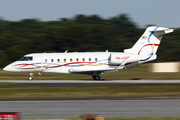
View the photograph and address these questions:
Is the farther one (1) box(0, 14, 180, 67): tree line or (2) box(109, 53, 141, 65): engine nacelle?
(1) box(0, 14, 180, 67): tree line

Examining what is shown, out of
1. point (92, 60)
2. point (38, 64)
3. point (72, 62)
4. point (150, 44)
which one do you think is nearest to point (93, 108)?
point (92, 60)

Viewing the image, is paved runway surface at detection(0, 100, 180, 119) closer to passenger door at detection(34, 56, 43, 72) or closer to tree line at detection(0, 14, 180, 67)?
passenger door at detection(34, 56, 43, 72)

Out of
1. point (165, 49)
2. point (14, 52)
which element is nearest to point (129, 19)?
point (165, 49)

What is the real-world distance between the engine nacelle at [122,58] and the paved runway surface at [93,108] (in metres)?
14.6

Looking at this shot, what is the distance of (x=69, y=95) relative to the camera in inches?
777

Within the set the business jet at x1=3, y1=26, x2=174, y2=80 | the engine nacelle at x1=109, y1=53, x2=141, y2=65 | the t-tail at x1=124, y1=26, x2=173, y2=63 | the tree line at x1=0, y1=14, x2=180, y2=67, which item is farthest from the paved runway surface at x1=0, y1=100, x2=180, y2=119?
the tree line at x1=0, y1=14, x2=180, y2=67

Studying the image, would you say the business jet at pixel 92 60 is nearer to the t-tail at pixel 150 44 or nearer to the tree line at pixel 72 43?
the t-tail at pixel 150 44

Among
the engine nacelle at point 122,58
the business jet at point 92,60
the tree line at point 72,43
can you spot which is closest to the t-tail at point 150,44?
the business jet at point 92,60

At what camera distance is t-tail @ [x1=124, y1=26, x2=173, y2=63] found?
106ft

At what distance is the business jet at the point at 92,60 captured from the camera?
1241 inches

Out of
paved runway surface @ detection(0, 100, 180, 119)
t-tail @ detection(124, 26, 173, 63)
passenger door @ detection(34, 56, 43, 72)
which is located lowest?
paved runway surface @ detection(0, 100, 180, 119)

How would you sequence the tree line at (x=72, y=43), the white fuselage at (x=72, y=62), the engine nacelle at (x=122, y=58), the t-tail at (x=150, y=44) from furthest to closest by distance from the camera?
the tree line at (x=72, y=43), the t-tail at (x=150, y=44), the white fuselage at (x=72, y=62), the engine nacelle at (x=122, y=58)

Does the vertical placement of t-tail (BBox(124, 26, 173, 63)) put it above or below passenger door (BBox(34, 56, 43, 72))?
above

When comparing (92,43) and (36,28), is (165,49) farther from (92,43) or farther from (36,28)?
(36,28)
